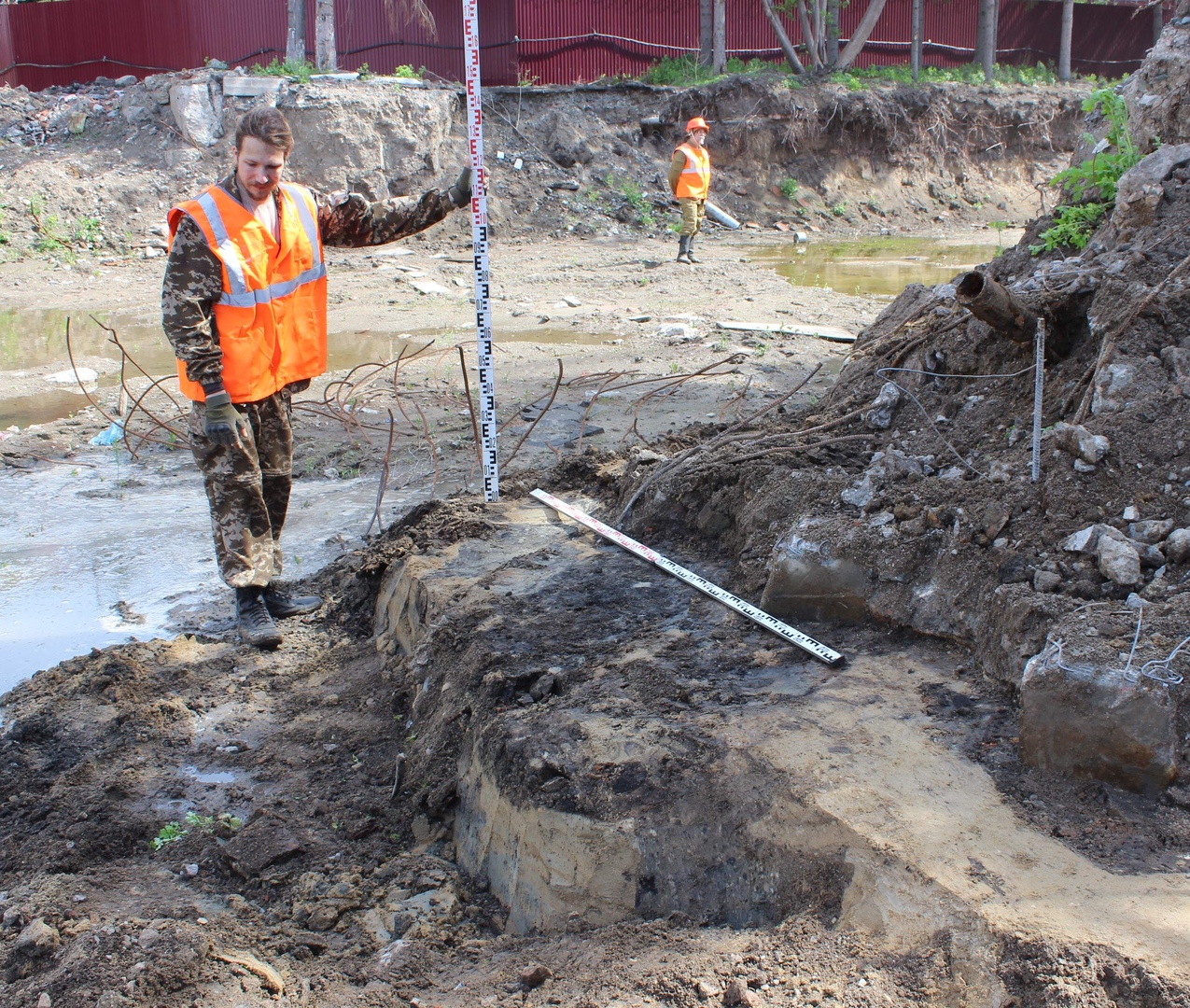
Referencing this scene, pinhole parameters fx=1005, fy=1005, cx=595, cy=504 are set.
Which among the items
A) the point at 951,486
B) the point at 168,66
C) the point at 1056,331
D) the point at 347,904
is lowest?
the point at 347,904

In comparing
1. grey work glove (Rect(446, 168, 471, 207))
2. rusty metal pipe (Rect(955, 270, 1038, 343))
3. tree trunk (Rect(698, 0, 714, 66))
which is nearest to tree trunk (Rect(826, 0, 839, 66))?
tree trunk (Rect(698, 0, 714, 66))

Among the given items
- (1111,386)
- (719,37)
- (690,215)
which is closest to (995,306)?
(1111,386)

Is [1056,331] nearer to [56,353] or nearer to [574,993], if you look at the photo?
[574,993]

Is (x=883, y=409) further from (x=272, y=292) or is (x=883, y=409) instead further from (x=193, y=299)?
(x=193, y=299)

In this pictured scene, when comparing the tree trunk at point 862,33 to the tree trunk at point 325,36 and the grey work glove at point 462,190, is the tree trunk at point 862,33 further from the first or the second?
the grey work glove at point 462,190

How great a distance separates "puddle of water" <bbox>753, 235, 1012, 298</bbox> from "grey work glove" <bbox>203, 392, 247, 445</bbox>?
33.5 ft

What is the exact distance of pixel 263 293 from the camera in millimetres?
4043

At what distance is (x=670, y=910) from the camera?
254 centimetres

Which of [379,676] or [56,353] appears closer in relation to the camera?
[379,676]

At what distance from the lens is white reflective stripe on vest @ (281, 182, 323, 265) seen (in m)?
4.19

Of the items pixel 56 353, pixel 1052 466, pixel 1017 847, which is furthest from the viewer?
pixel 56 353

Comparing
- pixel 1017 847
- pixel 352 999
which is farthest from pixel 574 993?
pixel 1017 847

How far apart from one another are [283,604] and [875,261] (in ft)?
44.5

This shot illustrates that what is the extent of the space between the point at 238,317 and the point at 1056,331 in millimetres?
3367
